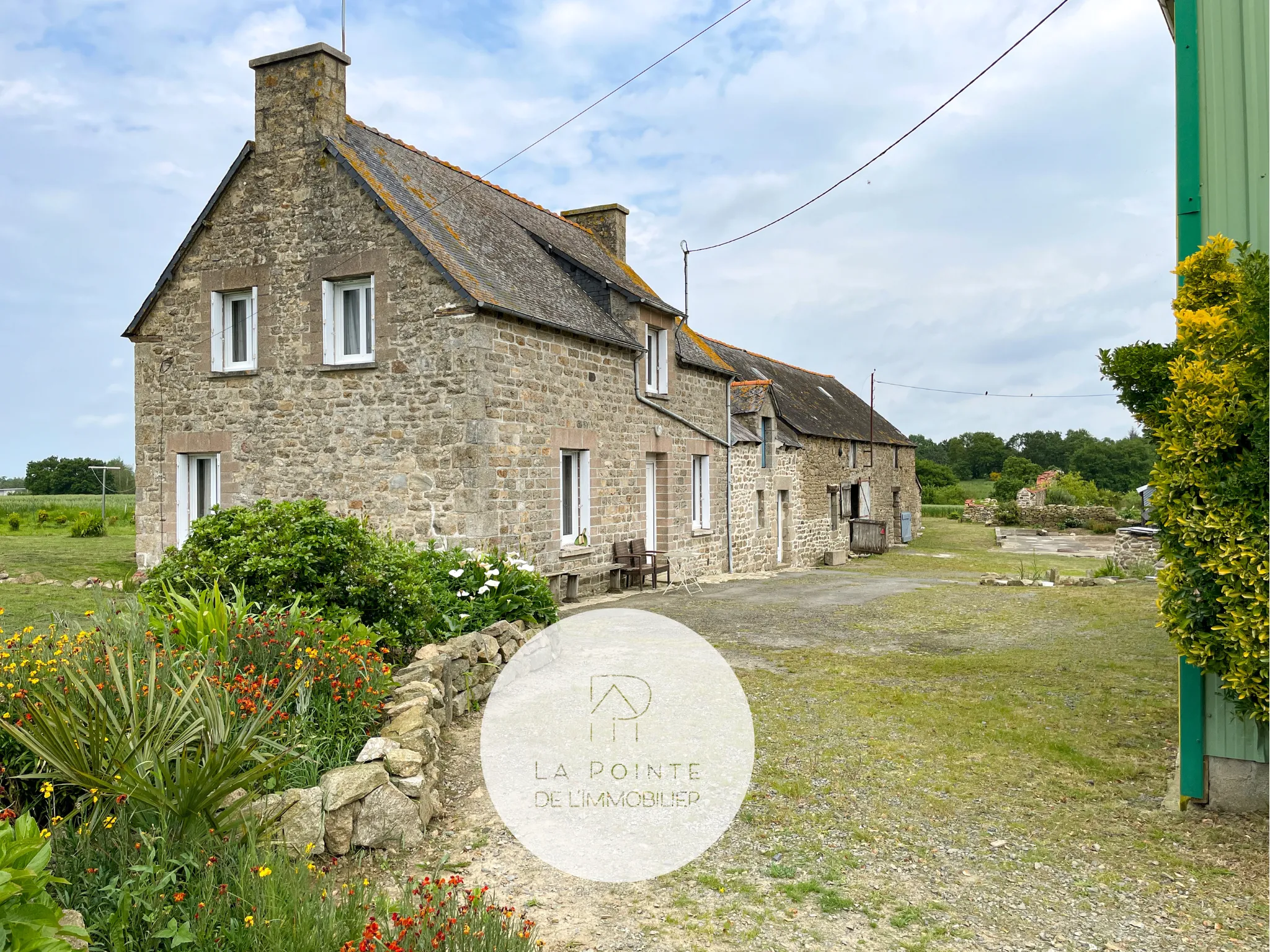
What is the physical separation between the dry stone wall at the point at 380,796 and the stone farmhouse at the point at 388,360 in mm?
6266

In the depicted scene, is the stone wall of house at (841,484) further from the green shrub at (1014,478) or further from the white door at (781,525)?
the green shrub at (1014,478)

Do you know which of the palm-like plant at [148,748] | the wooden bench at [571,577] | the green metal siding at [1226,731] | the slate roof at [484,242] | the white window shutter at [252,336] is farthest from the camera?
the white window shutter at [252,336]

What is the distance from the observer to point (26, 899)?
2.42m

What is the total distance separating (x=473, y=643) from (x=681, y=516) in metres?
10.2

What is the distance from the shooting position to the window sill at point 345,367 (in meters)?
12.5

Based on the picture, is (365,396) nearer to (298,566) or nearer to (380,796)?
(298,566)

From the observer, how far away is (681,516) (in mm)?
17375

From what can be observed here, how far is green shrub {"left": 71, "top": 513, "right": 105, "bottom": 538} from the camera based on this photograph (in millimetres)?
22875

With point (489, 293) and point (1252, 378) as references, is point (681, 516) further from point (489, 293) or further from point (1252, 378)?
point (1252, 378)

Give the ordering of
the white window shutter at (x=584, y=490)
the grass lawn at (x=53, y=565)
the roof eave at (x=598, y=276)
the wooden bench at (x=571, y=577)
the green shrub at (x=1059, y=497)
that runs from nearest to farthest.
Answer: the grass lawn at (x=53, y=565) < the wooden bench at (x=571, y=577) < the white window shutter at (x=584, y=490) < the roof eave at (x=598, y=276) < the green shrub at (x=1059, y=497)

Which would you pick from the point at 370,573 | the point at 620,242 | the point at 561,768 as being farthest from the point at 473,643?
the point at 620,242

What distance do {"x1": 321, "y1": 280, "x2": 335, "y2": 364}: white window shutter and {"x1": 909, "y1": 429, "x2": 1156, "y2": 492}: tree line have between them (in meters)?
49.4

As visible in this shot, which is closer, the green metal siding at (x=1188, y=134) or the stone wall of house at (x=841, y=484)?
the green metal siding at (x=1188, y=134)

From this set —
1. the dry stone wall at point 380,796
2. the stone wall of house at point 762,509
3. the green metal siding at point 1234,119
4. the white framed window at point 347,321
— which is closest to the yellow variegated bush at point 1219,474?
the green metal siding at point 1234,119
